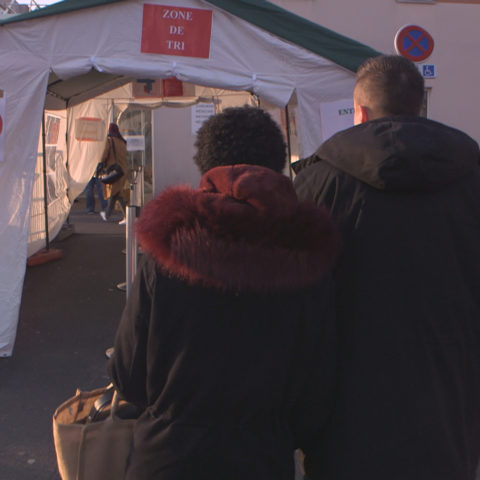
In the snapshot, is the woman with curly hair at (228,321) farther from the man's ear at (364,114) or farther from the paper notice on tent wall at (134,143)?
the paper notice on tent wall at (134,143)

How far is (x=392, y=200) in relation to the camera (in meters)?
1.61

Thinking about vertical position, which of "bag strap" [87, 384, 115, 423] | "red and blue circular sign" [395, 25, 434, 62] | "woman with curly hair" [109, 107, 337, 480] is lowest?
"bag strap" [87, 384, 115, 423]

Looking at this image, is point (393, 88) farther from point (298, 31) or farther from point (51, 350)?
point (51, 350)

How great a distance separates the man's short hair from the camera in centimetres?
175

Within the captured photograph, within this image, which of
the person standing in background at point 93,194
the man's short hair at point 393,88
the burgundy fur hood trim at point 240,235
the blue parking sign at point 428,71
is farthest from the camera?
the person standing in background at point 93,194

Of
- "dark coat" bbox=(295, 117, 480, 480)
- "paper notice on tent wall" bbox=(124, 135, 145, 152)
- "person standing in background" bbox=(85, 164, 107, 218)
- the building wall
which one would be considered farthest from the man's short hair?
"person standing in background" bbox=(85, 164, 107, 218)

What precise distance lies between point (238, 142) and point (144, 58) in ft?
11.3

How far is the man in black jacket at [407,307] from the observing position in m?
1.56

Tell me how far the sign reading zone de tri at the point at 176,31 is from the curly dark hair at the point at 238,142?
3358 mm

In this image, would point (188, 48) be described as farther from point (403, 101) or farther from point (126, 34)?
point (403, 101)

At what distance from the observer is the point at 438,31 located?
11172 mm

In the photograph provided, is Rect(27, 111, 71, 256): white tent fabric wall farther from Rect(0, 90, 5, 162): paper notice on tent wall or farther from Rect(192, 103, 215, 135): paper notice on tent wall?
Rect(0, 90, 5, 162): paper notice on tent wall

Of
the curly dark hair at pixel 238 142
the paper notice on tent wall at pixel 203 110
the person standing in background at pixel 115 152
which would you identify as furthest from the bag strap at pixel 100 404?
the paper notice on tent wall at pixel 203 110

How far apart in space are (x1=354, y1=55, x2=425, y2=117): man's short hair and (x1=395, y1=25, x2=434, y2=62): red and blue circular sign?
4.32m
